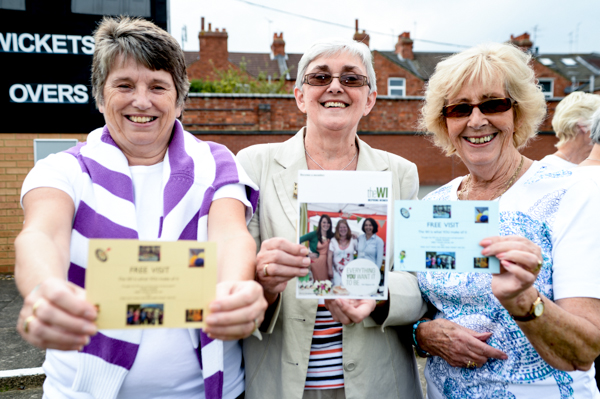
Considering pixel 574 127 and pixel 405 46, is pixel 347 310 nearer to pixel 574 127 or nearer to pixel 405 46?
pixel 574 127

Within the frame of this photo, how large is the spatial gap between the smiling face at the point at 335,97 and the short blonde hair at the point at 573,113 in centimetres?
333

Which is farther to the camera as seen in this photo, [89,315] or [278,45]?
[278,45]

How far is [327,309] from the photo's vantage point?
1.84m

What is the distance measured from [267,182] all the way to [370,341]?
0.86 m

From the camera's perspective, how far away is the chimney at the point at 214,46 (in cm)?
2617

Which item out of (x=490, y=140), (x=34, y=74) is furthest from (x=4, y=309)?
(x=490, y=140)

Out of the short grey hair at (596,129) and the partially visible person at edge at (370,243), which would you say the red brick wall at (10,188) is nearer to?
the partially visible person at edge at (370,243)

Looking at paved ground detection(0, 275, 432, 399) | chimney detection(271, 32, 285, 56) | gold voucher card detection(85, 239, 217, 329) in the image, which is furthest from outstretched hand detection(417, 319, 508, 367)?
chimney detection(271, 32, 285, 56)

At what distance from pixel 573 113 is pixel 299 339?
160 inches

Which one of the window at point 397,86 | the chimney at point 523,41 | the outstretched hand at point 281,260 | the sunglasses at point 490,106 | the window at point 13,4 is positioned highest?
the chimney at point 523,41

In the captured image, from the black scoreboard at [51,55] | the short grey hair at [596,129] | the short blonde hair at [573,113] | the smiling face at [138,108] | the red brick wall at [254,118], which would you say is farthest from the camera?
the red brick wall at [254,118]

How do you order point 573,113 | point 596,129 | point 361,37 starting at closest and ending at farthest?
1. point 596,129
2. point 573,113
3. point 361,37

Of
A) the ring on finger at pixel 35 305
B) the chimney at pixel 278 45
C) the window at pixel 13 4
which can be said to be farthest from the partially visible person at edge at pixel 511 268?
the chimney at pixel 278 45

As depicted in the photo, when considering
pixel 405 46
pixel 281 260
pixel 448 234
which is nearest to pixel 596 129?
pixel 448 234
